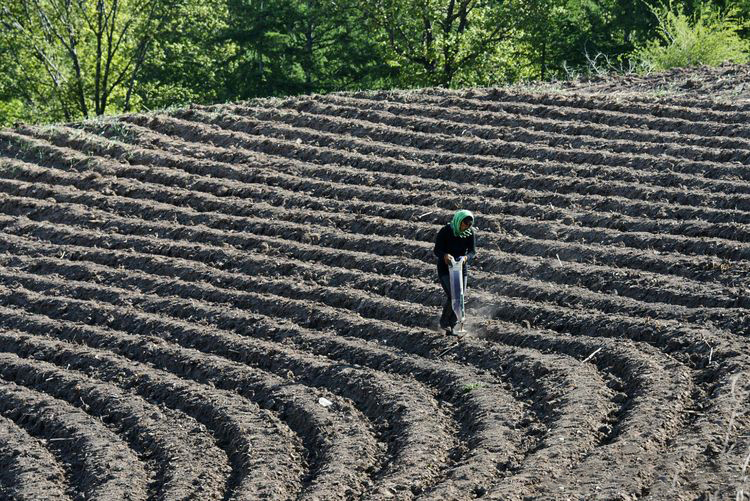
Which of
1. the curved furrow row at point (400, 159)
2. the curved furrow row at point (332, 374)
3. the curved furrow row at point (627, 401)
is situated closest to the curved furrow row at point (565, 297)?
the curved furrow row at point (627, 401)

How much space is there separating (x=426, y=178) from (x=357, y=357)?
13.7 feet

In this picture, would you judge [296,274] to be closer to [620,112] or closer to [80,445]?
[80,445]

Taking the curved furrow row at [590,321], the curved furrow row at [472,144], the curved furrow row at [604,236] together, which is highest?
the curved furrow row at [472,144]

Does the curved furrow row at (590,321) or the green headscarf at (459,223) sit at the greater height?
the green headscarf at (459,223)

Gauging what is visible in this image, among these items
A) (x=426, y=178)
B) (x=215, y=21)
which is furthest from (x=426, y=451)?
(x=215, y=21)

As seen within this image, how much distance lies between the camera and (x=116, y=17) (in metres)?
24.8

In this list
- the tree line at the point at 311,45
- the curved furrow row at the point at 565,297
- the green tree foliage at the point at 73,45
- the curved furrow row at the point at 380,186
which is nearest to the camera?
the curved furrow row at the point at 565,297

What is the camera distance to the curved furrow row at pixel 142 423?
7906 mm

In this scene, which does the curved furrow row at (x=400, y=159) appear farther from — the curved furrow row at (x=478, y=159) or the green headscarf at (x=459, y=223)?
the green headscarf at (x=459, y=223)

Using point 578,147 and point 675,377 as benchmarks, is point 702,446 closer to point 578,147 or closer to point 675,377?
point 675,377

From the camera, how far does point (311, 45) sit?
3866 cm

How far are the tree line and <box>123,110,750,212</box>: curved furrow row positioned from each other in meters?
4.44

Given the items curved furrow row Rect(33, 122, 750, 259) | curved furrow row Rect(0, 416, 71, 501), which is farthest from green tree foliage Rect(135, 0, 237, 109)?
curved furrow row Rect(0, 416, 71, 501)

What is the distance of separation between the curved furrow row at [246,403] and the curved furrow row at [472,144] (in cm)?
482
